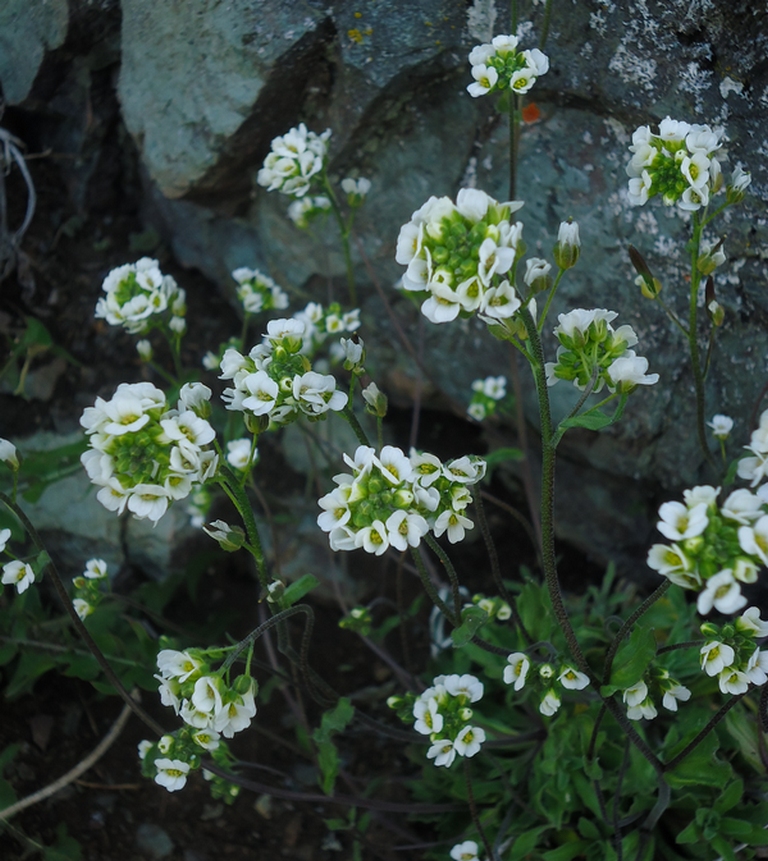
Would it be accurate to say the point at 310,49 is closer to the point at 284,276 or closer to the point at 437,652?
the point at 284,276

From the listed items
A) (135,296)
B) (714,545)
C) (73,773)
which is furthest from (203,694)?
(135,296)

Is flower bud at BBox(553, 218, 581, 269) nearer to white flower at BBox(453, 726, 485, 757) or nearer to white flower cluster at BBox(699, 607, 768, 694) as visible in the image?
white flower cluster at BBox(699, 607, 768, 694)

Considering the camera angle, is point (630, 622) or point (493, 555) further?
point (493, 555)

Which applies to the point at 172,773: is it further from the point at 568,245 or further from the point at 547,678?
the point at 568,245

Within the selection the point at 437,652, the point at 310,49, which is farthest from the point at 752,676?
the point at 310,49

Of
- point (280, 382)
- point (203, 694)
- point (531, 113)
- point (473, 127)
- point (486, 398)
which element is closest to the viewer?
point (203, 694)
